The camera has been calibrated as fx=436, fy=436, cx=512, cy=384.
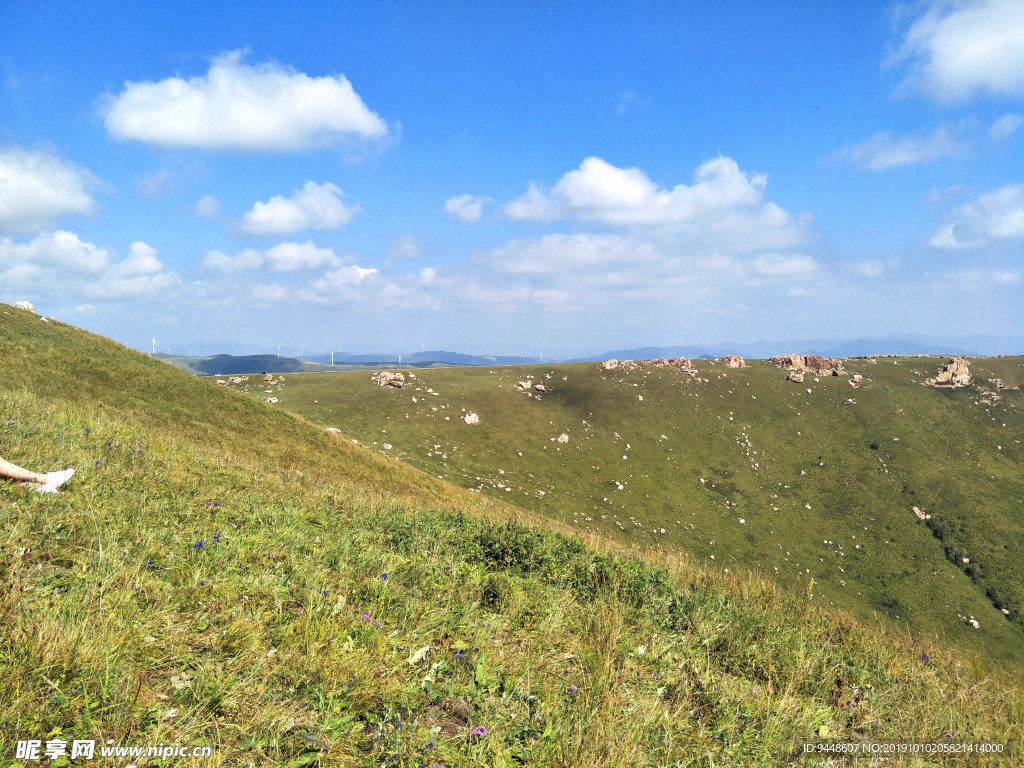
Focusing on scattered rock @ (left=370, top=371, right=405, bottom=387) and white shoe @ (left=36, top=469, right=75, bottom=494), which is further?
scattered rock @ (left=370, top=371, right=405, bottom=387)

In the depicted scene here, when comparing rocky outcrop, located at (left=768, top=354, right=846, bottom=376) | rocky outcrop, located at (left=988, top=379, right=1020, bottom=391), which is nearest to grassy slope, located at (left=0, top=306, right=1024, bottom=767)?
rocky outcrop, located at (left=768, top=354, right=846, bottom=376)

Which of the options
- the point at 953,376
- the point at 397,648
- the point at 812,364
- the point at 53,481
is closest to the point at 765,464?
the point at 812,364

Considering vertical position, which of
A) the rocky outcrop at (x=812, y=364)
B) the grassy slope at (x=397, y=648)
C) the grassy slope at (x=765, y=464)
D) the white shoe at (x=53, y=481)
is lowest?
the grassy slope at (x=765, y=464)

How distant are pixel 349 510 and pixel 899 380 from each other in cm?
14987

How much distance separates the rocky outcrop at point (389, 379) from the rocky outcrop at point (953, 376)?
133882 millimetres

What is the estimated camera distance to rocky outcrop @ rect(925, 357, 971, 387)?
114188mm

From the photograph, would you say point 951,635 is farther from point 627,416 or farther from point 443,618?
point 443,618

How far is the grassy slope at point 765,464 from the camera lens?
6341 centimetres

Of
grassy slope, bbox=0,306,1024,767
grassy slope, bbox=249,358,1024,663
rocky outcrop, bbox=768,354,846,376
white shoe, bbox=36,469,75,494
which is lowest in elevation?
grassy slope, bbox=249,358,1024,663

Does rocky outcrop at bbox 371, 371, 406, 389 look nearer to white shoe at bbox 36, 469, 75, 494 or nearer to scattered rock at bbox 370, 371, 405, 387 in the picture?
scattered rock at bbox 370, 371, 405, 387

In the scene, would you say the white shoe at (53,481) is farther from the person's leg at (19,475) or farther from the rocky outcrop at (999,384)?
the rocky outcrop at (999,384)

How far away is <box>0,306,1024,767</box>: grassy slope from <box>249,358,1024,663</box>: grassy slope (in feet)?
148

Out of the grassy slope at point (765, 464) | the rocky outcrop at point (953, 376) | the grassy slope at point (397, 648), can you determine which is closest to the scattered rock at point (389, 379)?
the grassy slope at point (765, 464)

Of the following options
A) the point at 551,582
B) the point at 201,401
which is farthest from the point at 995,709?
the point at 201,401
